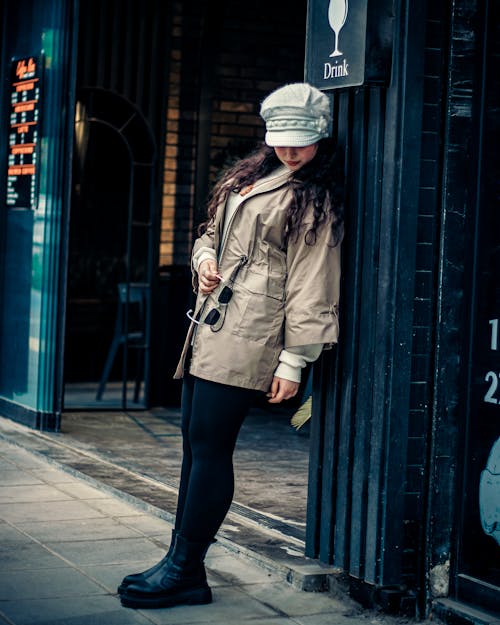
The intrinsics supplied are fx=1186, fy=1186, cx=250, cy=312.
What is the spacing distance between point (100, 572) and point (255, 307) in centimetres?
124

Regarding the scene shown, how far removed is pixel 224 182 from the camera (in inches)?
166

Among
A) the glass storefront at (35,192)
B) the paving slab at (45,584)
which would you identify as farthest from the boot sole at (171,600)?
the glass storefront at (35,192)

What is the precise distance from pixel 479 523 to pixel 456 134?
51.1 inches

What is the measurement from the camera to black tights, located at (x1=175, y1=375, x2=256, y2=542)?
4.04m

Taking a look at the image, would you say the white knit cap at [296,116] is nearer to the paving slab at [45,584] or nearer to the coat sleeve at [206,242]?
the coat sleeve at [206,242]

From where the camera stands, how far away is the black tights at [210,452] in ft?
13.3

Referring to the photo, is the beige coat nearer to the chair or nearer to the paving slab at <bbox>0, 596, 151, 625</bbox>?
the paving slab at <bbox>0, 596, 151, 625</bbox>

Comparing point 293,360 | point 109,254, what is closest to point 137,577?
point 293,360

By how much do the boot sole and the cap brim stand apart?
1.57 metres

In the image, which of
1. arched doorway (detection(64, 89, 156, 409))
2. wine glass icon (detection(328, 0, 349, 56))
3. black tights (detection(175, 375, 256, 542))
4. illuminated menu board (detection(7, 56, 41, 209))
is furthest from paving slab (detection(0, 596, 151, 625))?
arched doorway (detection(64, 89, 156, 409))

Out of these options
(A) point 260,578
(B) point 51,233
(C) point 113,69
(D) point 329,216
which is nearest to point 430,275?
(D) point 329,216

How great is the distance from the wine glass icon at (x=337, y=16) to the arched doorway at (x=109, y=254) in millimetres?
4694

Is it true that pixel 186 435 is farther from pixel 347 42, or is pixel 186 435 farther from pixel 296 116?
pixel 347 42

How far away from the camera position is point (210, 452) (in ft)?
13.4
